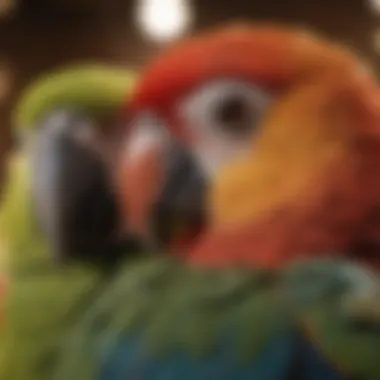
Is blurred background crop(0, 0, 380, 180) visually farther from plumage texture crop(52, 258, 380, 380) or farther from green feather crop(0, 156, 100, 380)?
plumage texture crop(52, 258, 380, 380)

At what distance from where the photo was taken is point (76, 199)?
0.90m

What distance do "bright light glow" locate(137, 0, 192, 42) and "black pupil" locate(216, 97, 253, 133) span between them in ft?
0.37

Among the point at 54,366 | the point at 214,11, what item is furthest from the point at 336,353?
the point at 214,11

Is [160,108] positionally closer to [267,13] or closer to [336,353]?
[267,13]

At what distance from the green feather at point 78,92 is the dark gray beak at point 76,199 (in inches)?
1.2

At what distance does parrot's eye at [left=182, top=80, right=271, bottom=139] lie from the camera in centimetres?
90

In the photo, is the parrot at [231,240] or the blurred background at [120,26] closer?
the parrot at [231,240]

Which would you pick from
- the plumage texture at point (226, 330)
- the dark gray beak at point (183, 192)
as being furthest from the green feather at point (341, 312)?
the dark gray beak at point (183, 192)

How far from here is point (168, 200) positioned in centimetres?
89

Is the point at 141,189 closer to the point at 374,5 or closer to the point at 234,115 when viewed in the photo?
the point at 234,115

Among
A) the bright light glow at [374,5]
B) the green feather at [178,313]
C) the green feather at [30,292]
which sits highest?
the bright light glow at [374,5]

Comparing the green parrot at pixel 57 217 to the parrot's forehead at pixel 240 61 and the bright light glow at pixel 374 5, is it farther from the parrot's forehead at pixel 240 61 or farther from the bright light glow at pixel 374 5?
the bright light glow at pixel 374 5

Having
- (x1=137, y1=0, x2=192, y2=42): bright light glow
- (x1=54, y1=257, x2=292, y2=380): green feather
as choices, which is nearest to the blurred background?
(x1=137, y1=0, x2=192, y2=42): bright light glow

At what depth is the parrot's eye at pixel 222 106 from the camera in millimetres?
899
